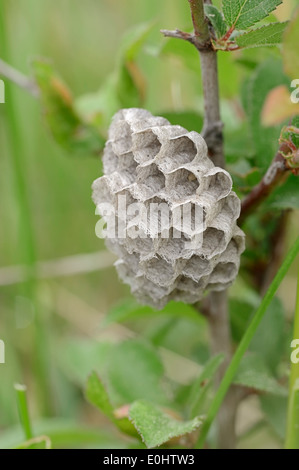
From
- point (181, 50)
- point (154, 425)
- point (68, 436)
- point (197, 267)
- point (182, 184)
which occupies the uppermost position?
point (181, 50)

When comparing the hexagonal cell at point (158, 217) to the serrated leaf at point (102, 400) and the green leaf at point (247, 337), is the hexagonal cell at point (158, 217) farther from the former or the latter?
the serrated leaf at point (102, 400)

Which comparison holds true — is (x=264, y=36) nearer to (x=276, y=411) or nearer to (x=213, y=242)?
(x=213, y=242)

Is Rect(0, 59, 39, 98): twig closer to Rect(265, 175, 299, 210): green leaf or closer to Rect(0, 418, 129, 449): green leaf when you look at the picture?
Rect(265, 175, 299, 210): green leaf

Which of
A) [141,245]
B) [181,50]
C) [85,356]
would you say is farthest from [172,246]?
[85,356]

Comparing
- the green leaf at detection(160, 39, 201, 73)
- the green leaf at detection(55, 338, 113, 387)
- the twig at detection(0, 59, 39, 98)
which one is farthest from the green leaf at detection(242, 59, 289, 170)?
the green leaf at detection(55, 338, 113, 387)
